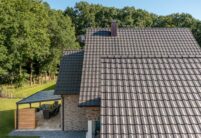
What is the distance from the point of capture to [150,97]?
9.77m

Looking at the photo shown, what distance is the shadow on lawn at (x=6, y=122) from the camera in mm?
20234

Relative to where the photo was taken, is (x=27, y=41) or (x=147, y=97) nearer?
(x=147, y=97)

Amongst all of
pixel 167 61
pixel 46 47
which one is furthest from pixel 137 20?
pixel 167 61

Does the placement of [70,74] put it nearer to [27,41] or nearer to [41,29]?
[27,41]

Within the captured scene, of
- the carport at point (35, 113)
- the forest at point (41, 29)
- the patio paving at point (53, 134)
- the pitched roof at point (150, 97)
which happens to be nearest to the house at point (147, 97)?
the pitched roof at point (150, 97)

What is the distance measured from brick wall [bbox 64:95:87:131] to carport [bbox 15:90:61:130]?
6.49ft

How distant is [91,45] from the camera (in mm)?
21484

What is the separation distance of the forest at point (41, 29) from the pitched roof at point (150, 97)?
25935 mm

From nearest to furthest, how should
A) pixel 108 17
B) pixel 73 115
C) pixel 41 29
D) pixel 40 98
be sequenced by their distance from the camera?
pixel 73 115 → pixel 40 98 → pixel 41 29 → pixel 108 17

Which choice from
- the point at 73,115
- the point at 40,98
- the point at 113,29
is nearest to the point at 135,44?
the point at 113,29

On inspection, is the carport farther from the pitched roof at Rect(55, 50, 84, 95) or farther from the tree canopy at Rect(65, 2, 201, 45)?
the tree canopy at Rect(65, 2, 201, 45)

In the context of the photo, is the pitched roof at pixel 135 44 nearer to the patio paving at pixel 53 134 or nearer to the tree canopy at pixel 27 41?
the patio paving at pixel 53 134

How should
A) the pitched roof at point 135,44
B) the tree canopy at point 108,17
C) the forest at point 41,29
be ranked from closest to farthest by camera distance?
1. the pitched roof at point 135,44
2. the forest at point 41,29
3. the tree canopy at point 108,17

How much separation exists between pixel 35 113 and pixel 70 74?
3544 mm
